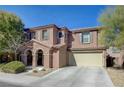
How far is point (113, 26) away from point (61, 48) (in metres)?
5.58

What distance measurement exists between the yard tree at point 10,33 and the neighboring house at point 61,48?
37.1 inches

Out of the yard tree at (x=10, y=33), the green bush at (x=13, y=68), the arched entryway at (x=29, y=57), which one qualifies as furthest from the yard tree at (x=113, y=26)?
A: the yard tree at (x=10, y=33)

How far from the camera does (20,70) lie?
51.3 ft

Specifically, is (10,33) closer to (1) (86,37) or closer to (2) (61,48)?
(2) (61,48)

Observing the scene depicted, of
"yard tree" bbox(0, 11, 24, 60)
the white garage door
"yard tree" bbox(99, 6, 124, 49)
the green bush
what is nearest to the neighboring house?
the white garage door

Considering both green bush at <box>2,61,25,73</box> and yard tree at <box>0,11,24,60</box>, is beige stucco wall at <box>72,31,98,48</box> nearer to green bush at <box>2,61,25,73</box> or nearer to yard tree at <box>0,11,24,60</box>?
yard tree at <box>0,11,24,60</box>

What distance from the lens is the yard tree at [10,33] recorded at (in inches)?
708

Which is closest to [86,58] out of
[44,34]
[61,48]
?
[61,48]

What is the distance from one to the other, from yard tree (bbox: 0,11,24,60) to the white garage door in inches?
227

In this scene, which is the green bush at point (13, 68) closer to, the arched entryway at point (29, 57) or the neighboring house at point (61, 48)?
the neighboring house at point (61, 48)

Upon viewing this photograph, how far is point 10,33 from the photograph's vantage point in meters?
18.6
